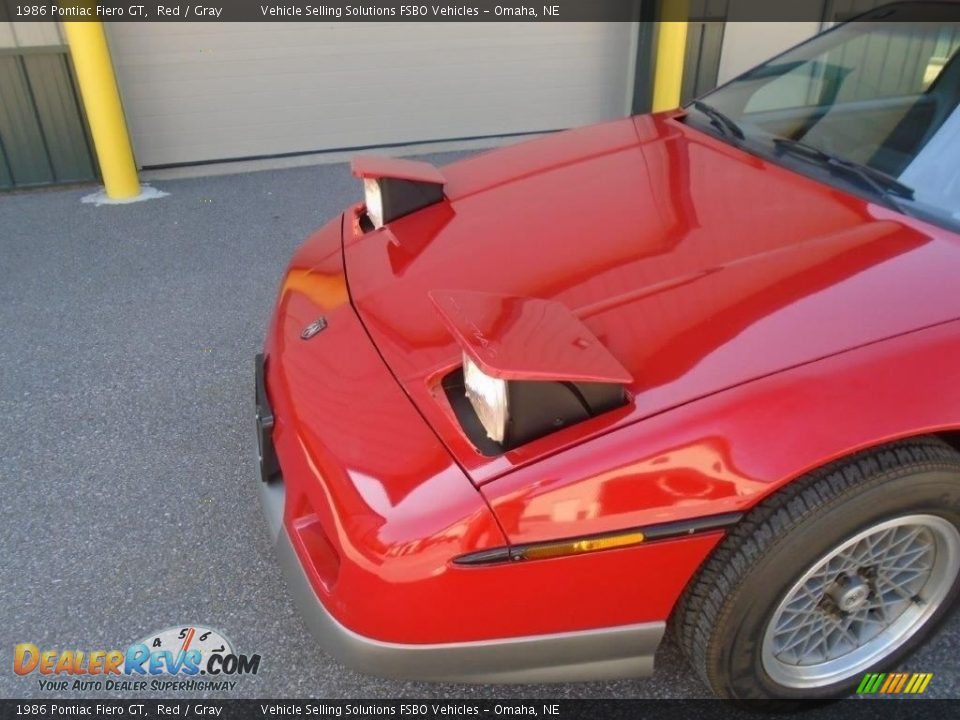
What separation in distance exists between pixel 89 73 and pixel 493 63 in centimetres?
329

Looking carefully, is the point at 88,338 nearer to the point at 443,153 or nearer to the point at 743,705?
the point at 743,705

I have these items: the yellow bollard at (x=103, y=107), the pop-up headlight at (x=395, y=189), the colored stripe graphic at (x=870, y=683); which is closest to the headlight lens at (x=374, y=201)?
the pop-up headlight at (x=395, y=189)

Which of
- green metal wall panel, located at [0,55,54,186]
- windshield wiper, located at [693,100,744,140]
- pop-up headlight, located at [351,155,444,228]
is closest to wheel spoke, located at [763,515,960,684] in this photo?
windshield wiper, located at [693,100,744,140]

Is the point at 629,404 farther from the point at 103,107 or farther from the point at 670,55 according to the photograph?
the point at 670,55

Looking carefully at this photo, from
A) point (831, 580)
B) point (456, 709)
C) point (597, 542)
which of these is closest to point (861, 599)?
point (831, 580)

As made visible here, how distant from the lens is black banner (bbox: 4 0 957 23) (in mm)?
5207

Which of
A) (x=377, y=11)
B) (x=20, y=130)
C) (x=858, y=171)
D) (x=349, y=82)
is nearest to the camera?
(x=858, y=171)

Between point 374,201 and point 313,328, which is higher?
point 374,201

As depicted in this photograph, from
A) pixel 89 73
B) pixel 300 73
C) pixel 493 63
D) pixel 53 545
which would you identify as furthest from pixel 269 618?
pixel 493 63

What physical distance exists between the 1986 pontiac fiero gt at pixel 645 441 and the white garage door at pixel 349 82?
464 cm

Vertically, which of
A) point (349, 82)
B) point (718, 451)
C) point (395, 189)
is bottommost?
point (349, 82)

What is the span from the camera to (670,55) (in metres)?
6.34

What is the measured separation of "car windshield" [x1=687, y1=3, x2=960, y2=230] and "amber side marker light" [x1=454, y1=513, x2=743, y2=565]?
1060 mm

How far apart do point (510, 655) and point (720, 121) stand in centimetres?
198
